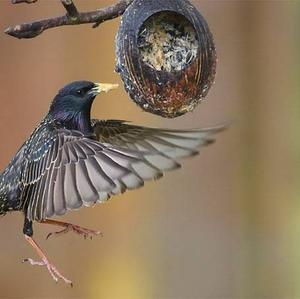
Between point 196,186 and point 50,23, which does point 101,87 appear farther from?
point 196,186

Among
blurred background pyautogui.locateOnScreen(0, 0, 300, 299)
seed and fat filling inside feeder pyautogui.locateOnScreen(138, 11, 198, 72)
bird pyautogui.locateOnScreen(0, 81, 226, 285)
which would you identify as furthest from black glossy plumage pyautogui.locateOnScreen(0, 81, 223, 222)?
blurred background pyautogui.locateOnScreen(0, 0, 300, 299)

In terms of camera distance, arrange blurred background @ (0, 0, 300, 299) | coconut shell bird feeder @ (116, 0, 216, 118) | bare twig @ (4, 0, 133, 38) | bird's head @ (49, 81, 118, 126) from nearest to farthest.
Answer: bare twig @ (4, 0, 133, 38), coconut shell bird feeder @ (116, 0, 216, 118), bird's head @ (49, 81, 118, 126), blurred background @ (0, 0, 300, 299)

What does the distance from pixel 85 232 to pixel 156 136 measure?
32 centimetres

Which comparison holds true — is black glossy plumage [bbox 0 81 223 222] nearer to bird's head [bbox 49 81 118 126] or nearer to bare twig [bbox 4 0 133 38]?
bird's head [bbox 49 81 118 126]

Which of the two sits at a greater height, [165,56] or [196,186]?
[165,56]

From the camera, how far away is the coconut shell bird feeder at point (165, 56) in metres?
2.44

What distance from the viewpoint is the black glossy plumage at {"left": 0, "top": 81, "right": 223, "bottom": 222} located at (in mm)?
2355

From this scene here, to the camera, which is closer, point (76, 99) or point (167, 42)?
point (167, 42)

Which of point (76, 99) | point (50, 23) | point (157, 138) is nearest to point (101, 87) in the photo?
point (76, 99)

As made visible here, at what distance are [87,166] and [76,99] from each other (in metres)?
0.29

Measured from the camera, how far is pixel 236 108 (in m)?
4.16

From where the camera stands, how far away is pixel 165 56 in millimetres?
2492

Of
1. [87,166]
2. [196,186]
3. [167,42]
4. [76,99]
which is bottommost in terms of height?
[196,186]

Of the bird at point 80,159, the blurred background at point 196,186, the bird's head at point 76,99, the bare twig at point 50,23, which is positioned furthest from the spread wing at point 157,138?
the blurred background at point 196,186
